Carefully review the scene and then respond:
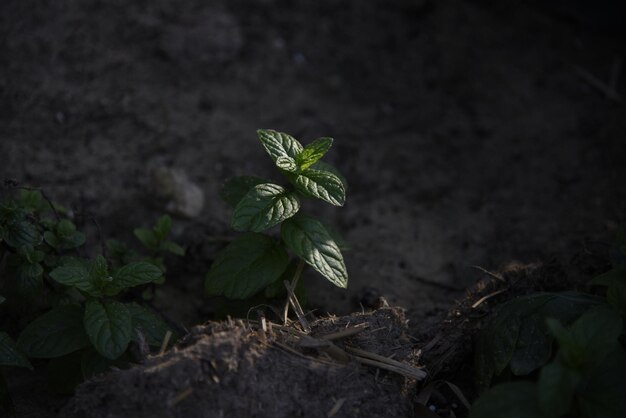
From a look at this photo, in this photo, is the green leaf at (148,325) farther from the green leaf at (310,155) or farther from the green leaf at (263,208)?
the green leaf at (310,155)

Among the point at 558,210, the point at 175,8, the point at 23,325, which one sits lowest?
the point at 23,325

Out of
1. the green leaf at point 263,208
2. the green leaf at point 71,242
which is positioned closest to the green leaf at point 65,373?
the green leaf at point 71,242

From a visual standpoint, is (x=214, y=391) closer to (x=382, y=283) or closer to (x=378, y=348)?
(x=378, y=348)

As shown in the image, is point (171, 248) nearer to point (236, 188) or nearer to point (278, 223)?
point (236, 188)

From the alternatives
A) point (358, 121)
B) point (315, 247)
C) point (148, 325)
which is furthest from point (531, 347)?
point (358, 121)

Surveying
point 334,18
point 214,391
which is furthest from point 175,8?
point 214,391
